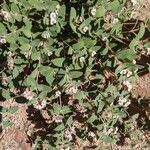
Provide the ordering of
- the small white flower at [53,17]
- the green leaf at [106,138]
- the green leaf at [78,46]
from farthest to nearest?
the green leaf at [106,138], the green leaf at [78,46], the small white flower at [53,17]

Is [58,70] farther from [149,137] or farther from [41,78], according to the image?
[149,137]

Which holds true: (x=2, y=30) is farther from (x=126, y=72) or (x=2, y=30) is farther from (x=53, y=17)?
(x=126, y=72)

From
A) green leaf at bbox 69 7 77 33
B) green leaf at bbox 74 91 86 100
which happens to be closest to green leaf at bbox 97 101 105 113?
green leaf at bbox 74 91 86 100

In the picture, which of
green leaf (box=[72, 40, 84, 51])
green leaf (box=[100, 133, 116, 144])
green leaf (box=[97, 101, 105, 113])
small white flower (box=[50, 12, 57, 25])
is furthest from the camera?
green leaf (box=[100, 133, 116, 144])

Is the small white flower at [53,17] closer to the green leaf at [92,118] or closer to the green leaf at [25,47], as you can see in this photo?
the green leaf at [25,47]

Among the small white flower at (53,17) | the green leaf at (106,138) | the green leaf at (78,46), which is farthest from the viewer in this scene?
the green leaf at (106,138)

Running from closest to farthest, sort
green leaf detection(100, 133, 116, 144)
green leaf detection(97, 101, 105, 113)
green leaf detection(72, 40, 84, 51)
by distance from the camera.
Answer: green leaf detection(72, 40, 84, 51) < green leaf detection(97, 101, 105, 113) < green leaf detection(100, 133, 116, 144)

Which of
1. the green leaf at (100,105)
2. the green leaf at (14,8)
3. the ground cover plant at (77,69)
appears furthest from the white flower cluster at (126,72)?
the green leaf at (14,8)

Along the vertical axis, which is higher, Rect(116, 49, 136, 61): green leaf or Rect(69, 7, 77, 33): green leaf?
Rect(69, 7, 77, 33): green leaf

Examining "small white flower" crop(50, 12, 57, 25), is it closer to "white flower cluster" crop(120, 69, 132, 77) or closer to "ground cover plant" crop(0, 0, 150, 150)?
"ground cover plant" crop(0, 0, 150, 150)
